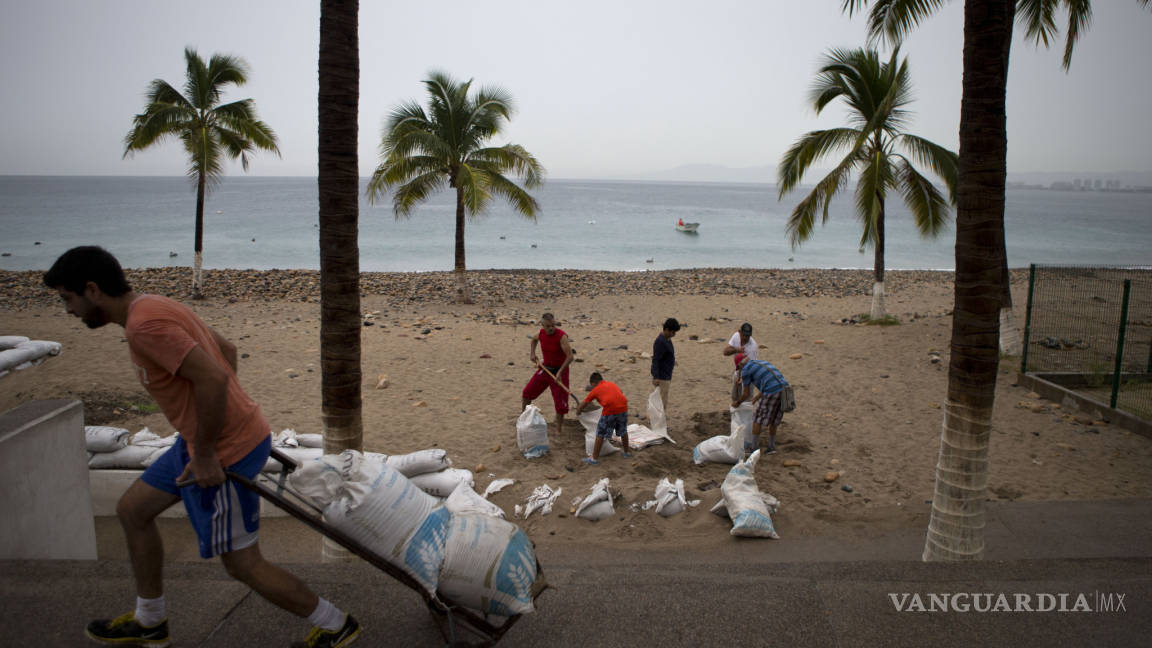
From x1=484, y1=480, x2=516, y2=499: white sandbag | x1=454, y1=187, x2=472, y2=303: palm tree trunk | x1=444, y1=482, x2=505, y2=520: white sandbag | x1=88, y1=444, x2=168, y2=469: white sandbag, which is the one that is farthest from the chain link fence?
x1=454, y1=187, x2=472, y2=303: palm tree trunk

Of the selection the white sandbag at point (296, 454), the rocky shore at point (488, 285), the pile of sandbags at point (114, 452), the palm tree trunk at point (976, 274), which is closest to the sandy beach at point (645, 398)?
the rocky shore at point (488, 285)

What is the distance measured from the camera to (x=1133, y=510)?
5.74 metres

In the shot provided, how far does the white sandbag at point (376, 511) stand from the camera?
8.46 feet

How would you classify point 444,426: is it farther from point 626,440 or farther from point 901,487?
point 901,487

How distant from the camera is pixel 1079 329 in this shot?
33.5ft

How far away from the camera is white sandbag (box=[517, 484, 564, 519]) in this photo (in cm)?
588

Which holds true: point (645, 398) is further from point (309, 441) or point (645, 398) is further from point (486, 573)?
point (486, 573)

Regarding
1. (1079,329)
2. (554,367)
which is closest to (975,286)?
(554,367)

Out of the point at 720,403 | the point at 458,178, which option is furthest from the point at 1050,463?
the point at 458,178

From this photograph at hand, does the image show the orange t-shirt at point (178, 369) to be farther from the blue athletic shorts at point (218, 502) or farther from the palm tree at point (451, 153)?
the palm tree at point (451, 153)

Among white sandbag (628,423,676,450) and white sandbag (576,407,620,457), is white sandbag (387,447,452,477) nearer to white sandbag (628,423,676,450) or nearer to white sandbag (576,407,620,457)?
white sandbag (576,407,620,457)

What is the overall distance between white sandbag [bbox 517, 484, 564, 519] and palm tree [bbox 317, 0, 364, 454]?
2376 mm

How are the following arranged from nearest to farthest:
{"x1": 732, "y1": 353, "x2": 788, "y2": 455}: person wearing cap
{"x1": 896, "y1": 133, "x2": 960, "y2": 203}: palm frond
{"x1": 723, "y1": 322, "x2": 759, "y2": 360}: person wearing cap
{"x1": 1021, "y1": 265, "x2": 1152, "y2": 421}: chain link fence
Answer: {"x1": 732, "y1": 353, "x2": 788, "y2": 455}: person wearing cap < {"x1": 723, "y1": 322, "x2": 759, "y2": 360}: person wearing cap < {"x1": 1021, "y1": 265, "x2": 1152, "y2": 421}: chain link fence < {"x1": 896, "y1": 133, "x2": 960, "y2": 203}: palm frond

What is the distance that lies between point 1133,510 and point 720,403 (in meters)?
4.48
